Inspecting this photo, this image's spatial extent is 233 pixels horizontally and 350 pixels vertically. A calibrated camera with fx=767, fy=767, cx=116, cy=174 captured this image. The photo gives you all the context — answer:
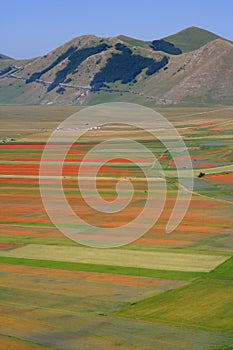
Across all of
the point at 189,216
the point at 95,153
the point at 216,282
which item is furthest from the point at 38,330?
the point at 95,153

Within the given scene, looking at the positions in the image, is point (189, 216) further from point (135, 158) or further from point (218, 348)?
point (135, 158)

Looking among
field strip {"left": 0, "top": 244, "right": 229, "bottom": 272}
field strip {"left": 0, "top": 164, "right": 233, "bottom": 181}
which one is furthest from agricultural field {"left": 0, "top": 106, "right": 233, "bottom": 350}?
field strip {"left": 0, "top": 164, "right": 233, "bottom": 181}

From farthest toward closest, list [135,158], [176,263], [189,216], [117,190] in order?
[135,158], [117,190], [189,216], [176,263]

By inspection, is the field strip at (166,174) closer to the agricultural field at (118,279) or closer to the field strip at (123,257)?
the agricultural field at (118,279)

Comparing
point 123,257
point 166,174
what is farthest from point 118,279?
point 166,174

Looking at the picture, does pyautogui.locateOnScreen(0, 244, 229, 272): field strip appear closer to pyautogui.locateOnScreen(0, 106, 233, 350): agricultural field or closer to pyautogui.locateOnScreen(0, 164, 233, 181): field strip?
pyautogui.locateOnScreen(0, 106, 233, 350): agricultural field
